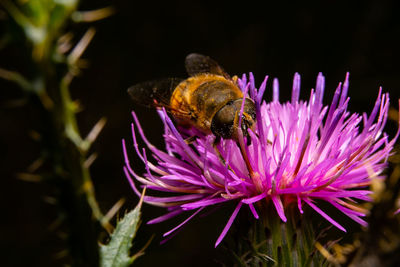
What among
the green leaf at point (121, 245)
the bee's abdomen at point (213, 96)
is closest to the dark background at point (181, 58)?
the bee's abdomen at point (213, 96)

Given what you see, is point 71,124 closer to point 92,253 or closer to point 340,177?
point 92,253

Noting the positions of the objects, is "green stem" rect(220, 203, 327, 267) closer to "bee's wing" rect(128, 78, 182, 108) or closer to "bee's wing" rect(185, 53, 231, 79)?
"bee's wing" rect(128, 78, 182, 108)

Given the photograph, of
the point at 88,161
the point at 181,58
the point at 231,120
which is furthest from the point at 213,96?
the point at 181,58

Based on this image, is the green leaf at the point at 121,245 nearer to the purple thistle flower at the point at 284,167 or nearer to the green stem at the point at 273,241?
the purple thistle flower at the point at 284,167

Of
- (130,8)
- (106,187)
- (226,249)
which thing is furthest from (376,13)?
(226,249)

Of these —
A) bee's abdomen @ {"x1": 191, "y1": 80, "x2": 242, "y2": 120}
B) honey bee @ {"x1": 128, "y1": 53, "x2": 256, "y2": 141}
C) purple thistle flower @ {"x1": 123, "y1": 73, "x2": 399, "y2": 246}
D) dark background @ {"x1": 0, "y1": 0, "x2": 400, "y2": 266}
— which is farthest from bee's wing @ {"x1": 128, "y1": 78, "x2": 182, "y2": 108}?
dark background @ {"x1": 0, "y1": 0, "x2": 400, "y2": 266}
